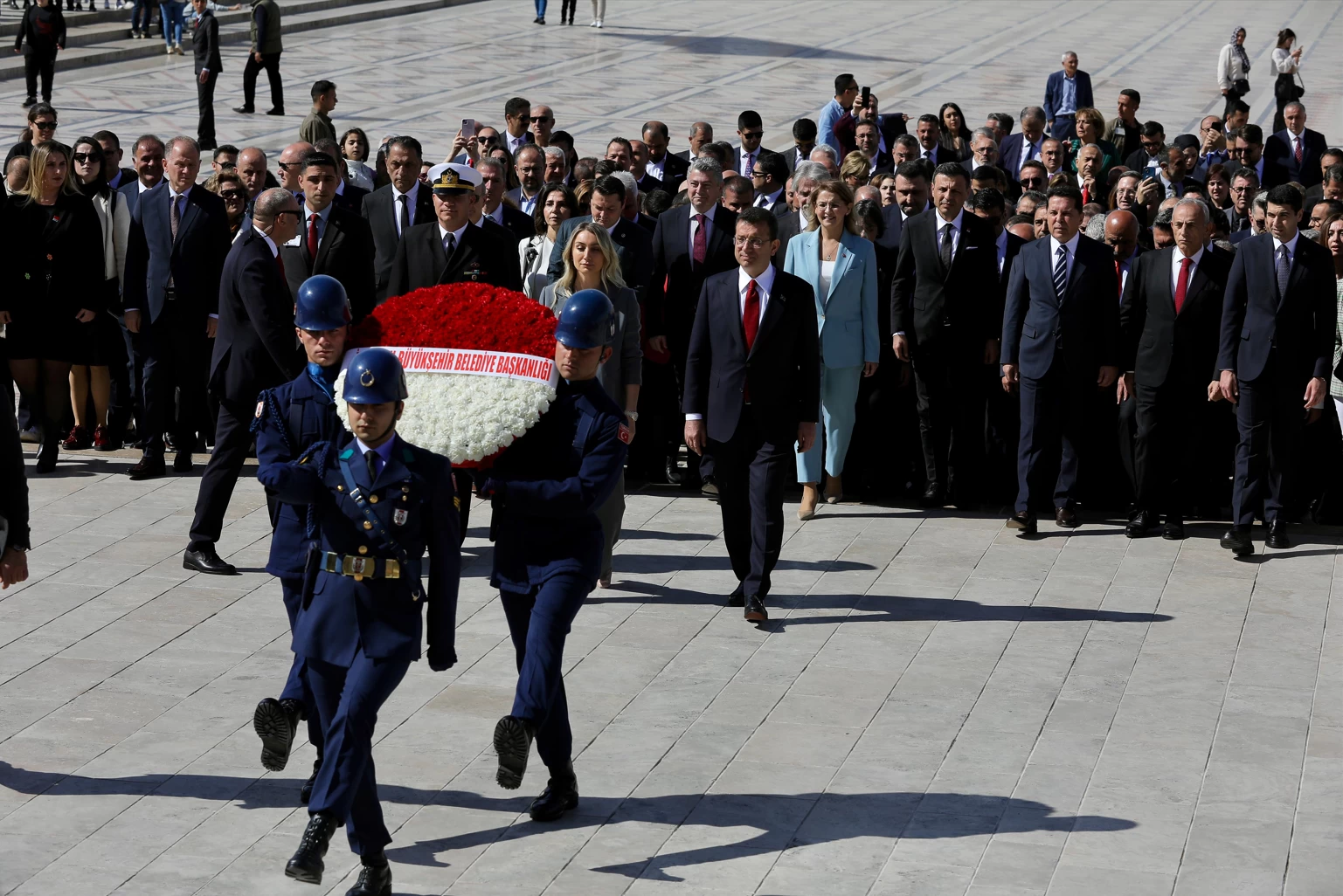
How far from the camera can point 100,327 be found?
11.9 metres

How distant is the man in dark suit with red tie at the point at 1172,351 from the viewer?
34.1ft

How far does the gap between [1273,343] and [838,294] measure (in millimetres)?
2443

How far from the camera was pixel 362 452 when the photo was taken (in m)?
5.70

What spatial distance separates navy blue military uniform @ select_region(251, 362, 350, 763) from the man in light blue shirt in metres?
12.4

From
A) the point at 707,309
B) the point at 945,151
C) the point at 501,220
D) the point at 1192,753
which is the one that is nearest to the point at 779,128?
the point at 945,151

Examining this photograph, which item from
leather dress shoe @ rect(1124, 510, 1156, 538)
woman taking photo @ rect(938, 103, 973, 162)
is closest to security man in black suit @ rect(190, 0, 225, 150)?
woman taking photo @ rect(938, 103, 973, 162)

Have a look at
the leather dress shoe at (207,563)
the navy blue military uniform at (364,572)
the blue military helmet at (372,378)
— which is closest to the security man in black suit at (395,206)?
the leather dress shoe at (207,563)

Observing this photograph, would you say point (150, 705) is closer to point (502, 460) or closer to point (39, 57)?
point (502, 460)

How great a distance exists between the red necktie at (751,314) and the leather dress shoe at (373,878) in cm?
388

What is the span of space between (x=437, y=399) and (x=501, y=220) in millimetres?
5799

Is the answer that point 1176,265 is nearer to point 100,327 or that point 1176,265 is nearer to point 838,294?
point 838,294

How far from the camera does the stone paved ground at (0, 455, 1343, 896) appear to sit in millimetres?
6121

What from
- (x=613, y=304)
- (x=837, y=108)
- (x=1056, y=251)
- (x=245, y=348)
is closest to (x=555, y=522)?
(x=613, y=304)

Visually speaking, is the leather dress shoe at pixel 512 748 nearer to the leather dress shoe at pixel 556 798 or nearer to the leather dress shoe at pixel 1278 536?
the leather dress shoe at pixel 556 798
